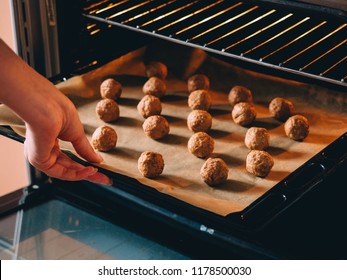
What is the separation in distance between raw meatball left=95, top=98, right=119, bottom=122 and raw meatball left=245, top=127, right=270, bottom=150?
35 cm

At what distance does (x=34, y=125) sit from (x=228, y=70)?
92 cm

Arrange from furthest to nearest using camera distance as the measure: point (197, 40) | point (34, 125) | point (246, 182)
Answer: point (197, 40), point (246, 182), point (34, 125)

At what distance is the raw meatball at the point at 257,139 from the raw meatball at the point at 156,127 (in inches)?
8.1

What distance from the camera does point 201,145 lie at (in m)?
1.72

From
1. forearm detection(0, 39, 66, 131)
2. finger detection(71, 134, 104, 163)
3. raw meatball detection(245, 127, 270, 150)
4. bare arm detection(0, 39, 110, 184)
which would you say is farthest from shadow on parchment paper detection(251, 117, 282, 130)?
forearm detection(0, 39, 66, 131)

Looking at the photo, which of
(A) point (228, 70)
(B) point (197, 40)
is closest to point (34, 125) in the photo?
(B) point (197, 40)

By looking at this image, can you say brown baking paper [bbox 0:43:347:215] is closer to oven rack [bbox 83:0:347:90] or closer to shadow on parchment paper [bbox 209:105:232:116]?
shadow on parchment paper [bbox 209:105:232:116]

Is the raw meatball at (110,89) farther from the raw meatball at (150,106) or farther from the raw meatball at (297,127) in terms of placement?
the raw meatball at (297,127)

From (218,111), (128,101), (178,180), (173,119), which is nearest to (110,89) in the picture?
(128,101)

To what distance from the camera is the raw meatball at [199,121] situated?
1.81m

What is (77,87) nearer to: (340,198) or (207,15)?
(207,15)

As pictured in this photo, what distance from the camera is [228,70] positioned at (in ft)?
6.84

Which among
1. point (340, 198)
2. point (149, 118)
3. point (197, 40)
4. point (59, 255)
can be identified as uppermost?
point (197, 40)

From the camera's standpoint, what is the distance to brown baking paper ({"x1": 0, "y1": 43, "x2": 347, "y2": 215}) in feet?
5.32
